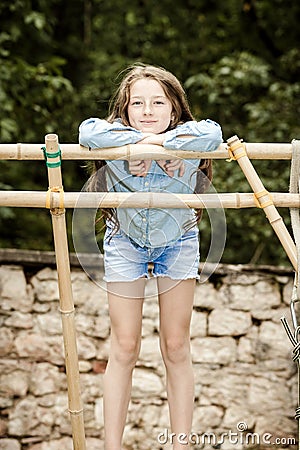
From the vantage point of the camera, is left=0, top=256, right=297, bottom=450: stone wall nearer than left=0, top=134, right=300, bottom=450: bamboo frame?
No

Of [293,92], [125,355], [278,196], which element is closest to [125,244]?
[125,355]

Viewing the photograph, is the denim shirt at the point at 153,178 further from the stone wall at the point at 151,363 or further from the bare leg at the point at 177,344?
the stone wall at the point at 151,363

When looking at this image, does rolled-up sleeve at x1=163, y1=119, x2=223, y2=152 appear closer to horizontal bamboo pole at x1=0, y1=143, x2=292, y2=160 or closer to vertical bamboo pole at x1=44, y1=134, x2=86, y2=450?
horizontal bamboo pole at x1=0, y1=143, x2=292, y2=160

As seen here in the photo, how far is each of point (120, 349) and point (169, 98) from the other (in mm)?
696

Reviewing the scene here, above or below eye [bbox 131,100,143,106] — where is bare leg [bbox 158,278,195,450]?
below

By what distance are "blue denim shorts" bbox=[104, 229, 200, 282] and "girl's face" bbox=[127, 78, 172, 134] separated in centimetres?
30

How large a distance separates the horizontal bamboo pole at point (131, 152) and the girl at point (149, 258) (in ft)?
0.21

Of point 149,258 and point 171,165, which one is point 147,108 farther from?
point 149,258

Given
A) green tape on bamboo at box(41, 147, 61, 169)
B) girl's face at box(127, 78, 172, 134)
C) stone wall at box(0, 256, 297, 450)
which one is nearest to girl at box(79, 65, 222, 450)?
girl's face at box(127, 78, 172, 134)

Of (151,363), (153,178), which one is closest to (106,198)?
(153,178)

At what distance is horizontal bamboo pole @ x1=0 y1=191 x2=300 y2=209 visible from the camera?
6.82 ft

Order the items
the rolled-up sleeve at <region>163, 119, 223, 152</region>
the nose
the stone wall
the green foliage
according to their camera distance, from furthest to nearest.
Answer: the green foliage, the stone wall, the nose, the rolled-up sleeve at <region>163, 119, 223, 152</region>

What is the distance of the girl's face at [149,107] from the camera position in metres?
2.17

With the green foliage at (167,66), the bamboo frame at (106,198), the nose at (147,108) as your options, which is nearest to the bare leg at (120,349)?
the bamboo frame at (106,198)
